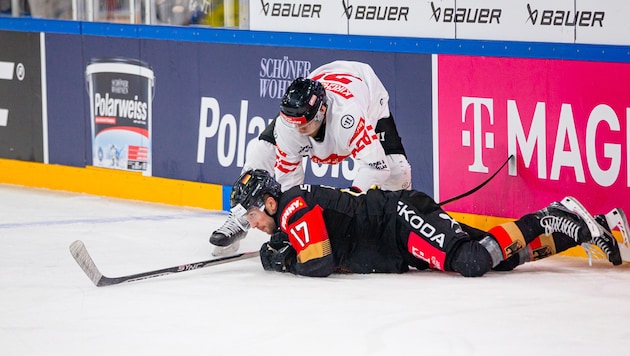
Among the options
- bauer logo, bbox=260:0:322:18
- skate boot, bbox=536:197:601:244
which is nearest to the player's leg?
skate boot, bbox=536:197:601:244

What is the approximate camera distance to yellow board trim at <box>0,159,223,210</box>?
29.9 ft

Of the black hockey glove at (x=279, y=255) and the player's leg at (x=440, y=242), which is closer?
the player's leg at (x=440, y=242)

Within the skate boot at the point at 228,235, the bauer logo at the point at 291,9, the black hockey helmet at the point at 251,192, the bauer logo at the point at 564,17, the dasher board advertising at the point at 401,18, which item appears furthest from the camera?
the bauer logo at the point at 291,9

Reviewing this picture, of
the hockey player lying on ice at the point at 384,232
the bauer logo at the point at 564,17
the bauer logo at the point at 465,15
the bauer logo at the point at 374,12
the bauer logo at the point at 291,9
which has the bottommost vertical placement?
the hockey player lying on ice at the point at 384,232

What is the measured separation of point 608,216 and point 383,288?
4.25 ft

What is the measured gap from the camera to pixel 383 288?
20.2 feet

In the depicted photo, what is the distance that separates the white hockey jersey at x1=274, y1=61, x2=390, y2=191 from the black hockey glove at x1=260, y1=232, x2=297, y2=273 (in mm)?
484

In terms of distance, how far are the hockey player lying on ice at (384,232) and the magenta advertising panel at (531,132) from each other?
0.55m

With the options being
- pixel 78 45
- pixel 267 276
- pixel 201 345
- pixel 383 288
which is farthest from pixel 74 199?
pixel 201 345

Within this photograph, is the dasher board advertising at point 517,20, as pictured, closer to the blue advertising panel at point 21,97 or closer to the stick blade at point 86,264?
the stick blade at point 86,264

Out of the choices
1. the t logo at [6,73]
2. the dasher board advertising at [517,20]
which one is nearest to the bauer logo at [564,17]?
the dasher board advertising at [517,20]

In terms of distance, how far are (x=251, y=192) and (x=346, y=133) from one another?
69cm

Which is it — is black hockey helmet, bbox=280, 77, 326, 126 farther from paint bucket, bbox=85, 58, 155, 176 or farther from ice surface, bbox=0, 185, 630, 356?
paint bucket, bbox=85, 58, 155, 176

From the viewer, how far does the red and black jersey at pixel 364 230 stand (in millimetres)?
→ 6250
